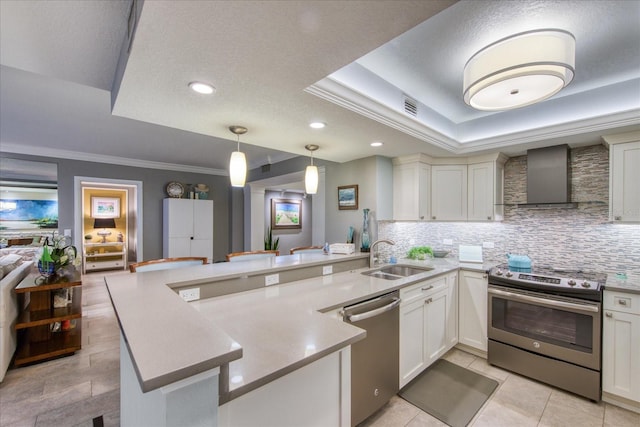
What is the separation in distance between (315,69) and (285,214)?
639 centimetres

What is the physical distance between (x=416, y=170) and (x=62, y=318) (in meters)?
4.06

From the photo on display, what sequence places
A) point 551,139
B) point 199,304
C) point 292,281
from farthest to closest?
point 551,139 < point 292,281 < point 199,304

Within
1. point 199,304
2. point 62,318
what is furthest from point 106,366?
point 199,304

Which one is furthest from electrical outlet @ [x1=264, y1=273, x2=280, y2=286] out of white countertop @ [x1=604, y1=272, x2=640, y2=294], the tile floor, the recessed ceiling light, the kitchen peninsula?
white countertop @ [x1=604, y1=272, x2=640, y2=294]

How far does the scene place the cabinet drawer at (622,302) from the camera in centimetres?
210

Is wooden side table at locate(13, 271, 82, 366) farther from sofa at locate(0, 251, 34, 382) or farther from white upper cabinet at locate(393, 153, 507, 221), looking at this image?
white upper cabinet at locate(393, 153, 507, 221)

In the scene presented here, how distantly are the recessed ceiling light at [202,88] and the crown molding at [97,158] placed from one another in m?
4.51

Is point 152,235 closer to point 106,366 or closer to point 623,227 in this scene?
point 106,366

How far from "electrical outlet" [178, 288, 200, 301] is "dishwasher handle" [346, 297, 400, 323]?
3.25ft

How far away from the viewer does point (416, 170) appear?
325 cm

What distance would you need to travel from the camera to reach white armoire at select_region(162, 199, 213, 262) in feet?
17.6

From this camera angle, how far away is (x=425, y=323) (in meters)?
2.50

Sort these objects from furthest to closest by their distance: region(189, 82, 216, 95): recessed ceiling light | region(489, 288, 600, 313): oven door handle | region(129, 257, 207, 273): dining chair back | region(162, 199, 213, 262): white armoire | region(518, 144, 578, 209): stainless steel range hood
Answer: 1. region(162, 199, 213, 262): white armoire
2. region(518, 144, 578, 209): stainless steel range hood
3. region(129, 257, 207, 273): dining chair back
4. region(489, 288, 600, 313): oven door handle
5. region(189, 82, 216, 95): recessed ceiling light

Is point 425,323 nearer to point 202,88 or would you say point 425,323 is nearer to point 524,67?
point 524,67
